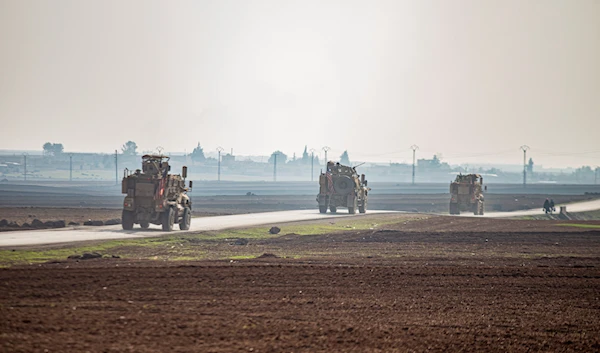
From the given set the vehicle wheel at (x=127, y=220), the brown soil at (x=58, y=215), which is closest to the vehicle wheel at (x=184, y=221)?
the vehicle wheel at (x=127, y=220)

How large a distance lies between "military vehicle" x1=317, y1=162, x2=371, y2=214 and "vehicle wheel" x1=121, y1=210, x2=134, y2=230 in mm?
28435

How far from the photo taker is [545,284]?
24.8m

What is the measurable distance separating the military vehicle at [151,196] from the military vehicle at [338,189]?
26533 mm

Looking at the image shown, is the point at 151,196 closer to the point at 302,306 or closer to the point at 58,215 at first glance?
the point at 58,215

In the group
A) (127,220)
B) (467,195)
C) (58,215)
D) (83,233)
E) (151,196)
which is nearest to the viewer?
(83,233)

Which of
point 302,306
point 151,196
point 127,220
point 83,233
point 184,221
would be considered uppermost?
point 151,196

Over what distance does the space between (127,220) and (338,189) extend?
96.1 ft

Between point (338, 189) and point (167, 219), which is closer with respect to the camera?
point (167, 219)

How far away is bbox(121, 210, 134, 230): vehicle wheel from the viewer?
42.4 metres

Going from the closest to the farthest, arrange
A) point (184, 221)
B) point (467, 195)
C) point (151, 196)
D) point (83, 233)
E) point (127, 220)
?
point (83, 233) < point (151, 196) < point (127, 220) < point (184, 221) < point (467, 195)

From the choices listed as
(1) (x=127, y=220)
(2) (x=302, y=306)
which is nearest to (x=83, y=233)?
(1) (x=127, y=220)

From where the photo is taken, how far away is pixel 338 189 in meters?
69.5

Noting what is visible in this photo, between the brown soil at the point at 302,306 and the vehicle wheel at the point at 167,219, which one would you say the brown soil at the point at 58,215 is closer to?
the vehicle wheel at the point at 167,219

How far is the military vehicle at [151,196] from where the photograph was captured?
1642 inches
